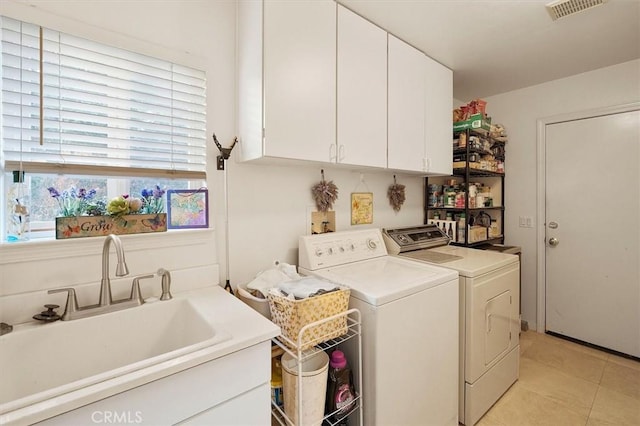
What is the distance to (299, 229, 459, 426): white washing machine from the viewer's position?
1319 mm

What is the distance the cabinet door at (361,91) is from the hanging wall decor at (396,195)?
0.65 m

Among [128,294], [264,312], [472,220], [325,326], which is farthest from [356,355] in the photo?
[472,220]

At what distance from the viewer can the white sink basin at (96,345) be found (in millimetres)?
905

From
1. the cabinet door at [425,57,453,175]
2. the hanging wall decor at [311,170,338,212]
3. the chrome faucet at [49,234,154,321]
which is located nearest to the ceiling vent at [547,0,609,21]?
the cabinet door at [425,57,453,175]

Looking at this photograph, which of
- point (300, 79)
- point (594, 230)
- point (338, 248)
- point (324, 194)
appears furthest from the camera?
point (594, 230)

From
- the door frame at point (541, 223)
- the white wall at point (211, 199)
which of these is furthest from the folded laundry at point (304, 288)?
the door frame at point (541, 223)

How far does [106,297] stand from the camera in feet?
3.77

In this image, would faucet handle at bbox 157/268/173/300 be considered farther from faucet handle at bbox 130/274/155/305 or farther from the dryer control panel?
the dryer control panel

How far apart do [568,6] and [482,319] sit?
1.90 metres

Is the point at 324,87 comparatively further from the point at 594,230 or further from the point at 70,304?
the point at 594,230

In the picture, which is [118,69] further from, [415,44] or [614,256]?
[614,256]

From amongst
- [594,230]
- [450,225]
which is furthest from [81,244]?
[594,230]

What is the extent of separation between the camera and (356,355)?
4.56ft

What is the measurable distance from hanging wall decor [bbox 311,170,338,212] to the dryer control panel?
8.1 inches
